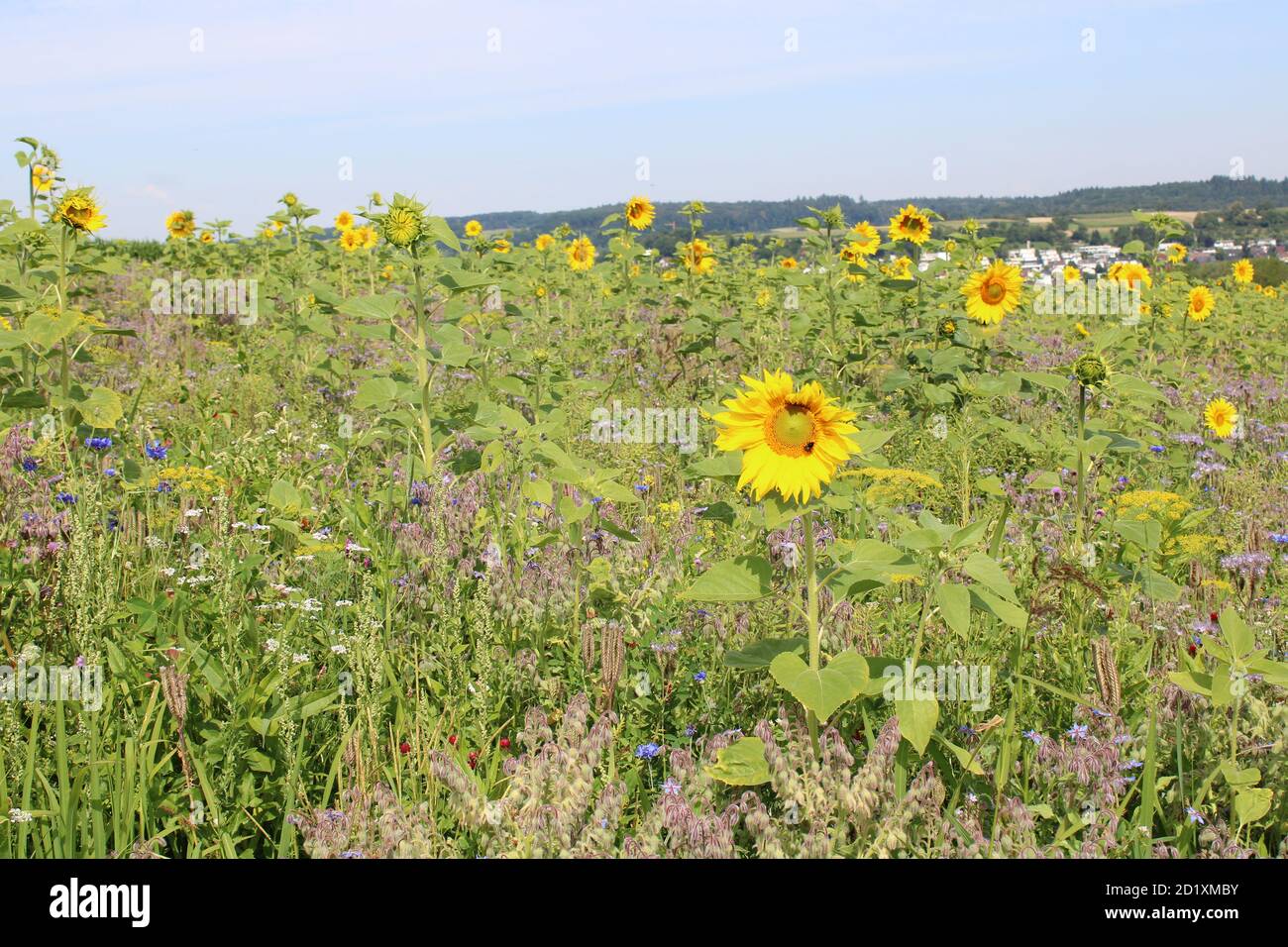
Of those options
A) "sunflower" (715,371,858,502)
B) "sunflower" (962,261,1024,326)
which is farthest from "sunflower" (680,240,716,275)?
"sunflower" (715,371,858,502)

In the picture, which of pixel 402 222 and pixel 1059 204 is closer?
pixel 402 222

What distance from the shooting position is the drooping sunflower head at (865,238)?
22.8 feet

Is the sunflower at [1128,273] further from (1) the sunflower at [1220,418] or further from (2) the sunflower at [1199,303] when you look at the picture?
(1) the sunflower at [1220,418]

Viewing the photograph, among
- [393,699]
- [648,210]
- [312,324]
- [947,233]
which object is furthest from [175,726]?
[947,233]

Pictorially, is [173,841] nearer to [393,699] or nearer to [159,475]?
[393,699]

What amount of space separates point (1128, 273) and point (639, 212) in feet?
14.6

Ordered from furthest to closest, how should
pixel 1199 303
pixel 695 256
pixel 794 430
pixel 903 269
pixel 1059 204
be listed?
1. pixel 1059 204
2. pixel 1199 303
3. pixel 695 256
4. pixel 903 269
5. pixel 794 430

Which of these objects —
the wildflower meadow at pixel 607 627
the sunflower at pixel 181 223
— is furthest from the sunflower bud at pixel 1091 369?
the sunflower at pixel 181 223

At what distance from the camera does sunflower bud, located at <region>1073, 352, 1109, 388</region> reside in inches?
146

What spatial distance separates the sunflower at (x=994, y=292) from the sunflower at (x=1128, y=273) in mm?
2900

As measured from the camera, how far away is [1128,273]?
8883mm

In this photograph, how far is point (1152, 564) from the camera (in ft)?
11.8

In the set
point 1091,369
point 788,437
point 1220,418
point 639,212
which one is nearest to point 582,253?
point 639,212

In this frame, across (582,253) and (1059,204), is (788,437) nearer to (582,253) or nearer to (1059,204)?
(582,253)
